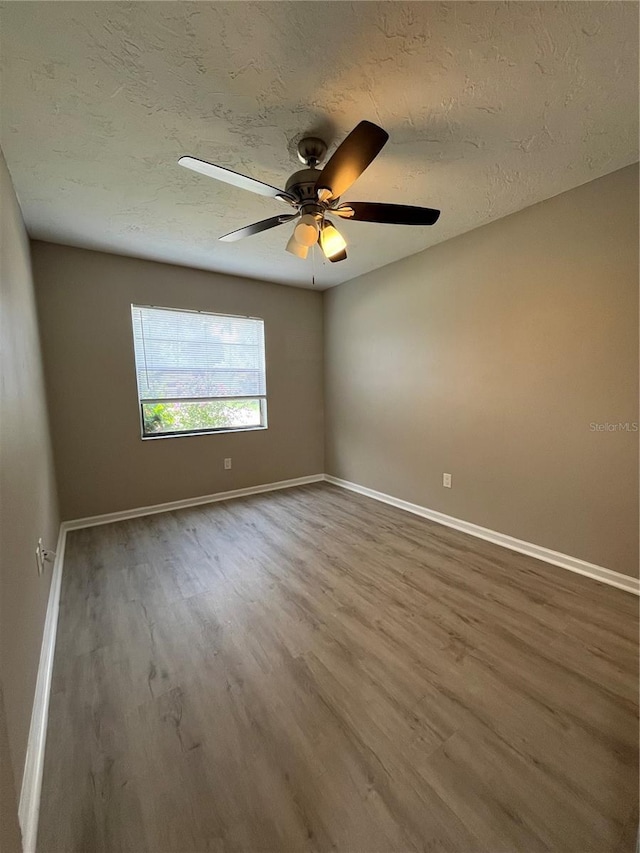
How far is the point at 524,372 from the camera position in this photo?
8.10 ft

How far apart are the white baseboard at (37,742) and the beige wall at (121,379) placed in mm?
1486

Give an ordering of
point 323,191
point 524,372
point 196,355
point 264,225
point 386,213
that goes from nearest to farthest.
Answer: point 323,191, point 386,213, point 264,225, point 524,372, point 196,355

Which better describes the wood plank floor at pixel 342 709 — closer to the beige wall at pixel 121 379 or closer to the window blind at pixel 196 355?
the beige wall at pixel 121 379

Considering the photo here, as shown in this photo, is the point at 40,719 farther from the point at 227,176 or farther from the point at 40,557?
the point at 227,176

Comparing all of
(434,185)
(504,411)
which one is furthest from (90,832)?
(434,185)

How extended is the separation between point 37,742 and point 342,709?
3.52 ft

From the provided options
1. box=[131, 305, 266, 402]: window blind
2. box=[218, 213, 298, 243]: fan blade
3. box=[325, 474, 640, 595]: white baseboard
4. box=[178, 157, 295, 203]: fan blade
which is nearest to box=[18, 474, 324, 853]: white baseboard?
box=[131, 305, 266, 402]: window blind

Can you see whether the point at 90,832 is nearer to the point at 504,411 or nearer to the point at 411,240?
the point at 504,411

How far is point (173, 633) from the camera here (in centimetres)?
175

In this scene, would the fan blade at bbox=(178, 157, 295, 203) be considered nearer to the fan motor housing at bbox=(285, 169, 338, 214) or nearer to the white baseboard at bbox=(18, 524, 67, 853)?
the fan motor housing at bbox=(285, 169, 338, 214)

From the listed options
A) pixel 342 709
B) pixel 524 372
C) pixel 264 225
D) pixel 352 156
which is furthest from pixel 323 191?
pixel 342 709

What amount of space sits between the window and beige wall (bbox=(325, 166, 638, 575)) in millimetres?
1423

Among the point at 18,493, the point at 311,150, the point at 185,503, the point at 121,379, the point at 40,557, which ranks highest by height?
the point at 311,150

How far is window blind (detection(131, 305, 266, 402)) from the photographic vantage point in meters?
3.35
